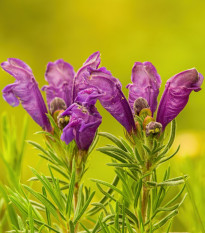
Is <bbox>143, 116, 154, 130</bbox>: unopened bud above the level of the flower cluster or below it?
below

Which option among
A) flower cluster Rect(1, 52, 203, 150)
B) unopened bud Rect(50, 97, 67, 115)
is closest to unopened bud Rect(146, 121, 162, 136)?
flower cluster Rect(1, 52, 203, 150)

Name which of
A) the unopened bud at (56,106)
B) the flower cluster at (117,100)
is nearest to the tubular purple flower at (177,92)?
the flower cluster at (117,100)

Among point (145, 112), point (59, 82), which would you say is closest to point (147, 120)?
point (145, 112)

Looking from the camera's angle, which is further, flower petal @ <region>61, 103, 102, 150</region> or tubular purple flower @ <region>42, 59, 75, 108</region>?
tubular purple flower @ <region>42, 59, 75, 108</region>

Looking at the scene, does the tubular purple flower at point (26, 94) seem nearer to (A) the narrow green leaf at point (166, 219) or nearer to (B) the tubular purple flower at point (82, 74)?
(B) the tubular purple flower at point (82, 74)

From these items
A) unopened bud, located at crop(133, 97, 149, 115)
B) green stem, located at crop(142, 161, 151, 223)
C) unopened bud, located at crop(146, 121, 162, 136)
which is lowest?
green stem, located at crop(142, 161, 151, 223)

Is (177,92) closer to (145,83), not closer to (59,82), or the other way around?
(145,83)

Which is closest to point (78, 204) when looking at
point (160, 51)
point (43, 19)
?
Result: point (160, 51)

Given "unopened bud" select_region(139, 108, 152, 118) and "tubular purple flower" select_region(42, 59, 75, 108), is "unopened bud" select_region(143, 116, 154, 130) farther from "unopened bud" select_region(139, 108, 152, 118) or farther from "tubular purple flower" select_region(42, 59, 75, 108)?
"tubular purple flower" select_region(42, 59, 75, 108)
